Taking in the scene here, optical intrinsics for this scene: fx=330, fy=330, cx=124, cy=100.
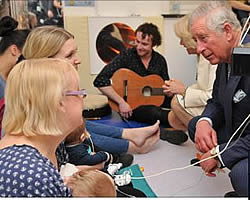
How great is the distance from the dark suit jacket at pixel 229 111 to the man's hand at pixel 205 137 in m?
0.05

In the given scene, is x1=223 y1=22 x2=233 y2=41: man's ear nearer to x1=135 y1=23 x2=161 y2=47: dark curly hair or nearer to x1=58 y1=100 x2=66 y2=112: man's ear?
x1=58 y1=100 x2=66 y2=112: man's ear

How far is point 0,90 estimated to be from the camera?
154 centimetres

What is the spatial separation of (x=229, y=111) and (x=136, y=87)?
123cm

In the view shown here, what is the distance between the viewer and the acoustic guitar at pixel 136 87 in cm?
260

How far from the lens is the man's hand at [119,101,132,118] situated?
8.10 ft

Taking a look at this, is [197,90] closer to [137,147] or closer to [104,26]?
[137,147]

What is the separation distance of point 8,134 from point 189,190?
0.90 meters

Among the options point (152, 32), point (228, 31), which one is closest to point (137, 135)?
point (228, 31)

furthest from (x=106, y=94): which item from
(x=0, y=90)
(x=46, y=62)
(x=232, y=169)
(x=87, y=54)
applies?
(x=46, y=62)

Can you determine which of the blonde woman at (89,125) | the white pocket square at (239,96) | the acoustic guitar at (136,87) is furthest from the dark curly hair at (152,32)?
the white pocket square at (239,96)

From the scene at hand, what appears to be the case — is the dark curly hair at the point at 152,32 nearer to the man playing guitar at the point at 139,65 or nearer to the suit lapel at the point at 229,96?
the man playing guitar at the point at 139,65

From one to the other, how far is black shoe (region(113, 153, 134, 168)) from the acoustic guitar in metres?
0.75

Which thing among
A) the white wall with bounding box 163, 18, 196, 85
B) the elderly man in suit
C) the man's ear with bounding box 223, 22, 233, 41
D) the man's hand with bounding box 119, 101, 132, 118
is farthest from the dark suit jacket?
the white wall with bounding box 163, 18, 196, 85

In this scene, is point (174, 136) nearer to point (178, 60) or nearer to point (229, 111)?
point (229, 111)
